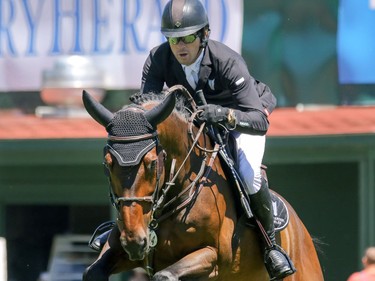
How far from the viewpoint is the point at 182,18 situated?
6.10 metres

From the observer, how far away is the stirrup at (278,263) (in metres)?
6.54

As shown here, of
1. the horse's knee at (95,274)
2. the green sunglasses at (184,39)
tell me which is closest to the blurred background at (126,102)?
the green sunglasses at (184,39)

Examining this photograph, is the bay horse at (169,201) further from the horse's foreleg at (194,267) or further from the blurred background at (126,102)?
the blurred background at (126,102)

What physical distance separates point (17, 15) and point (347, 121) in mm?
3768

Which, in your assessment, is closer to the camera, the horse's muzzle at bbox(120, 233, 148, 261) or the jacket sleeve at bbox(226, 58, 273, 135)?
the horse's muzzle at bbox(120, 233, 148, 261)

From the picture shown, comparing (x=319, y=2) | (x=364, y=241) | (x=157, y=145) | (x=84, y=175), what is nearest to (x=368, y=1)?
(x=319, y=2)

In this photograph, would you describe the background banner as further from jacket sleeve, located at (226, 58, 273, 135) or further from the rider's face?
the rider's face

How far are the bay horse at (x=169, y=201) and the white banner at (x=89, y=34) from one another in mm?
4366

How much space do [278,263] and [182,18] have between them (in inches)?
64.5

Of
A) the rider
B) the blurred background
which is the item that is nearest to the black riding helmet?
the rider

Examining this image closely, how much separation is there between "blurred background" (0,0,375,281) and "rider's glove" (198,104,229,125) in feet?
12.6

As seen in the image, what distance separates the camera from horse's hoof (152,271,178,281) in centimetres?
577

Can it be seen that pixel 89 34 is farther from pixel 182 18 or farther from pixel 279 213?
pixel 182 18

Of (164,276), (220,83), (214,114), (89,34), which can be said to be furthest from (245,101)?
(89,34)
